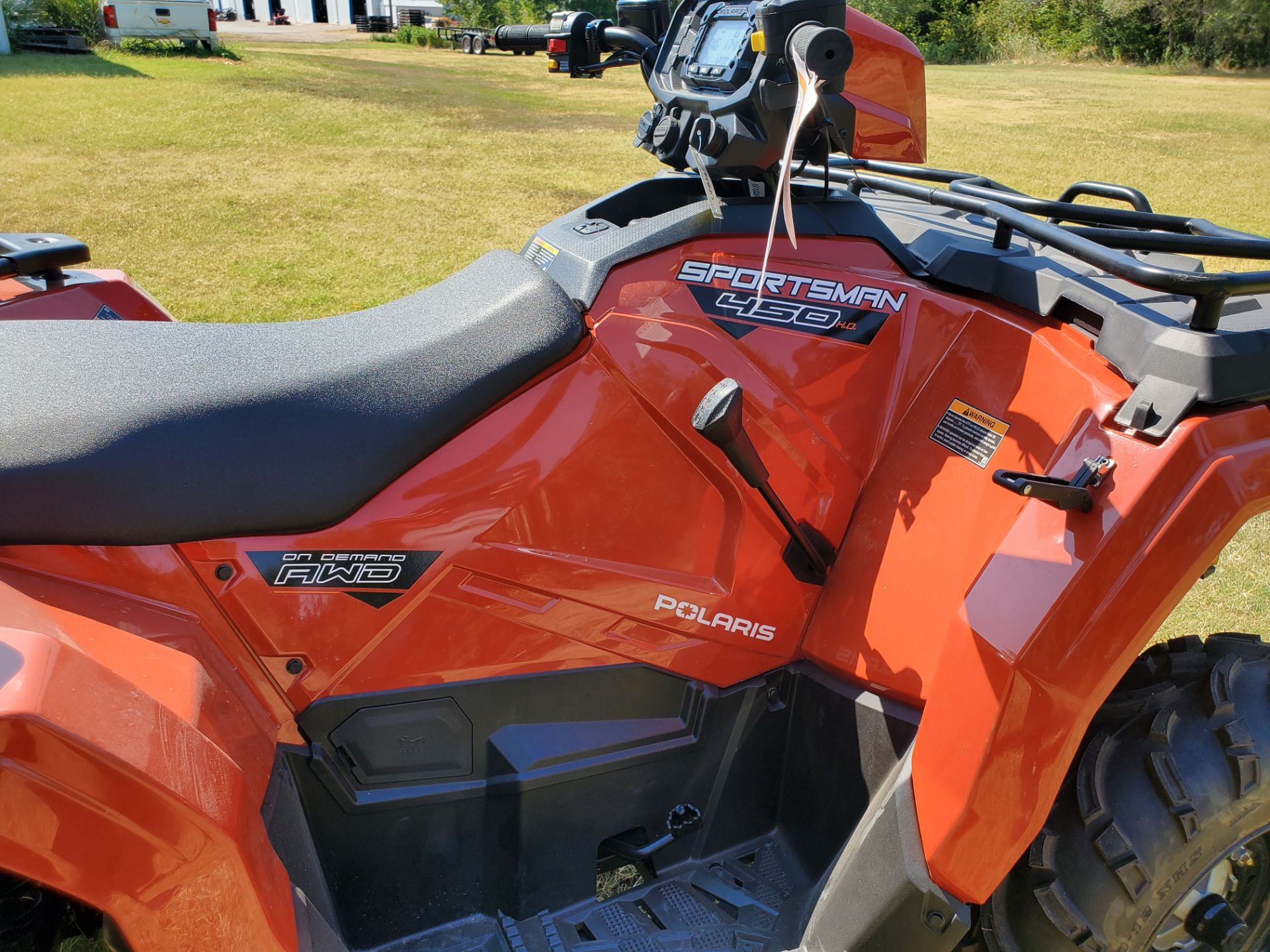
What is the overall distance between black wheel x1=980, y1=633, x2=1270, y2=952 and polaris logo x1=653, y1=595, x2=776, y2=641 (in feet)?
1.87

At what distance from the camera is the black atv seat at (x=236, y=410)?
1.32m

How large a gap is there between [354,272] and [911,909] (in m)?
5.86

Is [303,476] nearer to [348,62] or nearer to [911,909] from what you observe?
[911,909]

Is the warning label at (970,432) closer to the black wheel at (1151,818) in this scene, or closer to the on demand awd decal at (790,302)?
the on demand awd decal at (790,302)

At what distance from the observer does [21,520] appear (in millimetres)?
1291

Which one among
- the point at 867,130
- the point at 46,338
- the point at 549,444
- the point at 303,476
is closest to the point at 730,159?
the point at 867,130

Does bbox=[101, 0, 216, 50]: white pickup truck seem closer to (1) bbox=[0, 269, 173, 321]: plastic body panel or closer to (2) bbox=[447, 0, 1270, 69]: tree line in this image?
(2) bbox=[447, 0, 1270, 69]: tree line

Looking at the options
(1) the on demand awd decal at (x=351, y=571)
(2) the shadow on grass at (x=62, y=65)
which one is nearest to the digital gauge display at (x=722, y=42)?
(1) the on demand awd decal at (x=351, y=571)

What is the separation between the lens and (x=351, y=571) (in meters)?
1.49

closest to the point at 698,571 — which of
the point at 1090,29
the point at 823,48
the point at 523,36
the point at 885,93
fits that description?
the point at 823,48

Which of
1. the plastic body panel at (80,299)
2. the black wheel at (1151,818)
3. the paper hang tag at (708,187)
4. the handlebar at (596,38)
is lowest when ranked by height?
the black wheel at (1151,818)

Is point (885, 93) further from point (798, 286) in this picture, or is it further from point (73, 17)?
point (73, 17)

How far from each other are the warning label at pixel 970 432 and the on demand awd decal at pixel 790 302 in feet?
0.67

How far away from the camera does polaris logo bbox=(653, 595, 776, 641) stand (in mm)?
1692
